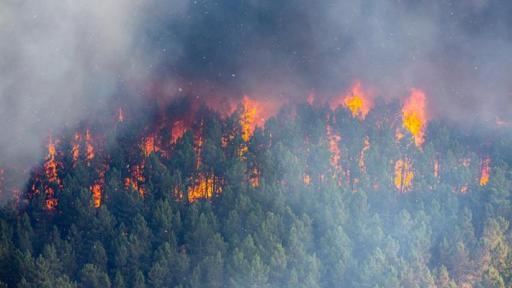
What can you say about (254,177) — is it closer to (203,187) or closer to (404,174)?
(203,187)

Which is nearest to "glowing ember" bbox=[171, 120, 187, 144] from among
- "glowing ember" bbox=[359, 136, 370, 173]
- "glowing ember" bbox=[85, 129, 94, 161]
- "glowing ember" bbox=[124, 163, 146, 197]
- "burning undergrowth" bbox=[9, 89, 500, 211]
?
"burning undergrowth" bbox=[9, 89, 500, 211]

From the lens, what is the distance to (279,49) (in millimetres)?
89125

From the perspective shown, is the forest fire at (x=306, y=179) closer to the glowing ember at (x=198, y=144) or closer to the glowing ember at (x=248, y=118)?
the glowing ember at (x=248, y=118)

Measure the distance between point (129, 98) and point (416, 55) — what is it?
1526 inches

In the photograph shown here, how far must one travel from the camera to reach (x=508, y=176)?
63.0m

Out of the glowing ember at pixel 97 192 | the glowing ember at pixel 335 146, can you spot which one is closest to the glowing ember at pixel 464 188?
the glowing ember at pixel 335 146

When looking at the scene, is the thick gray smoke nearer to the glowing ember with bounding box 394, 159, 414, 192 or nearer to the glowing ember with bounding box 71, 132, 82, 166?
the glowing ember with bounding box 71, 132, 82, 166

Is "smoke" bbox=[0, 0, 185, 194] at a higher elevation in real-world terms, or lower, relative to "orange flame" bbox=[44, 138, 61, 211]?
higher

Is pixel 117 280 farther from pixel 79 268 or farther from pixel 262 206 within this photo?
pixel 262 206

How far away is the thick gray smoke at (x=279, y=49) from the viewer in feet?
237

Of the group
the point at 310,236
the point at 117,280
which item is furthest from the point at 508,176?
the point at 117,280

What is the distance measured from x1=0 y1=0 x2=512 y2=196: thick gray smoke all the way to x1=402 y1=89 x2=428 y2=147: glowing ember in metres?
1.80

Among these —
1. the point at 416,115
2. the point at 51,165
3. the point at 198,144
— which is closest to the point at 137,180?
the point at 51,165

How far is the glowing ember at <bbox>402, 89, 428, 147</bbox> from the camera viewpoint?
7412cm
